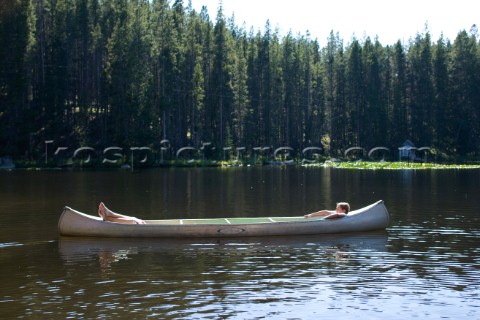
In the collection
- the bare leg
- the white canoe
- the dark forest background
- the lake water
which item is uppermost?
the dark forest background

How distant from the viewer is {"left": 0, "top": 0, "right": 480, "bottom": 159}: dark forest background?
3442 inches

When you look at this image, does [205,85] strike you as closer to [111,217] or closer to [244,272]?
[111,217]

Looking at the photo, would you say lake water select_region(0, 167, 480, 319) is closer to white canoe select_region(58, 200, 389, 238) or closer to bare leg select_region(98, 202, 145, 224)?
white canoe select_region(58, 200, 389, 238)

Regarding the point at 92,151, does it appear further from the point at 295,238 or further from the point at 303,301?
the point at 303,301

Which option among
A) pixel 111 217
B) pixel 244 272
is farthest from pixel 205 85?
pixel 244 272

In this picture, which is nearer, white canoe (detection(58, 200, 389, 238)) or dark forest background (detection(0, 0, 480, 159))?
white canoe (detection(58, 200, 389, 238))

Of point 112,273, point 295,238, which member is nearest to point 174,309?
point 112,273

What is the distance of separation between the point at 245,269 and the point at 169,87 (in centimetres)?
8270

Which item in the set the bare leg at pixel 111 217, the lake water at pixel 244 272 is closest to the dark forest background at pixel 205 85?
the lake water at pixel 244 272

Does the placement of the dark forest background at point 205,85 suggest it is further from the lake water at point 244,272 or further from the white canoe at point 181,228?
the white canoe at point 181,228

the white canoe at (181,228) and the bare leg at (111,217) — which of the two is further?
the bare leg at (111,217)

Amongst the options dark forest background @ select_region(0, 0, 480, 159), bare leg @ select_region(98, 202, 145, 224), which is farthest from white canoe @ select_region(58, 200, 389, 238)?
dark forest background @ select_region(0, 0, 480, 159)

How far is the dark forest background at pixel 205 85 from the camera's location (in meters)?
87.4

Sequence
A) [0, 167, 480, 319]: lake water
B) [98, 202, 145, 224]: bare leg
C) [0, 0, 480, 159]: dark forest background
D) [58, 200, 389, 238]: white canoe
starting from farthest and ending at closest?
1. [0, 0, 480, 159]: dark forest background
2. [98, 202, 145, 224]: bare leg
3. [58, 200, 389, 238]: white canoe
4. [0, 167, 480, 319]: lake water
